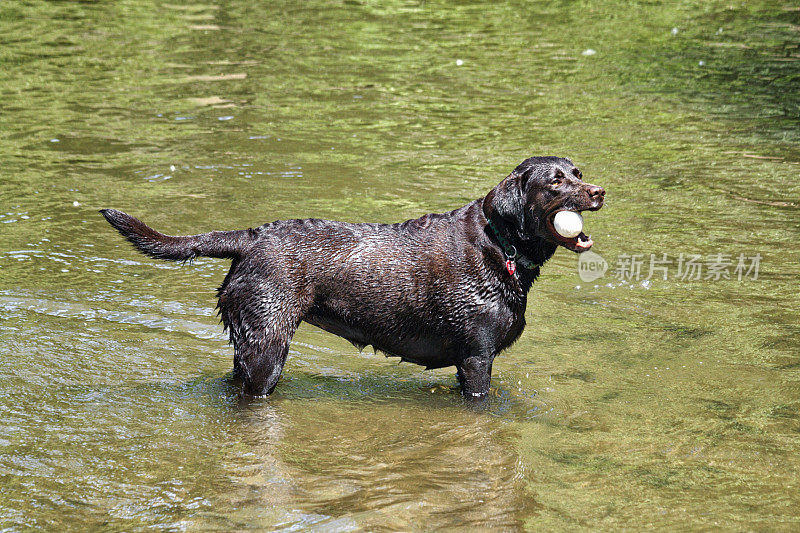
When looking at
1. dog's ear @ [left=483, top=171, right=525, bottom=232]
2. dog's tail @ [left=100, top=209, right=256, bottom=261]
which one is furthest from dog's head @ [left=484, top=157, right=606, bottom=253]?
dog's tail @ [left=100, top=209, right=256, bottom=261]

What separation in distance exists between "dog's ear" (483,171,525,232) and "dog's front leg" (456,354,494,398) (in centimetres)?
89

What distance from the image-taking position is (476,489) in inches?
197

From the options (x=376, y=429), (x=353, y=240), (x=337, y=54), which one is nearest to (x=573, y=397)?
(x=376, y=429)

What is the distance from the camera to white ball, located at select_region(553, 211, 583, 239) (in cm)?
555

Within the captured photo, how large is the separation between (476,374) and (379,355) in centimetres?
128

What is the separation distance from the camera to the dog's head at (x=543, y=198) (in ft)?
18.5

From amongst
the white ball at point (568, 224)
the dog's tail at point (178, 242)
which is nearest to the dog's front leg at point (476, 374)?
the white ball at point (568, 224)

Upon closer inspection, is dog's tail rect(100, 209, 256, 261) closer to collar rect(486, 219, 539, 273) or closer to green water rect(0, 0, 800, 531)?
green water rect(0, 0, 800, 531)

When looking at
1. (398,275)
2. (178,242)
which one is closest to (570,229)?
(398,275)

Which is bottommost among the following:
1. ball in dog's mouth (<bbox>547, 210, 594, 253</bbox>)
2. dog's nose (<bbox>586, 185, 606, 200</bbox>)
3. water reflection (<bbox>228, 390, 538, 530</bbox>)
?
water reflection (<bbox>228, 390, 538, 530</bbox>)

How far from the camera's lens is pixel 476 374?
19.6 ft

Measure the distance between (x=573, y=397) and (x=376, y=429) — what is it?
4.53ft

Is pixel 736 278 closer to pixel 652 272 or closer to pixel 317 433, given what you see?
pixel 652 272

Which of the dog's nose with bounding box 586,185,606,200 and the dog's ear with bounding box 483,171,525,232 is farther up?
the dog's nose with bounding box 586,185,606,200
